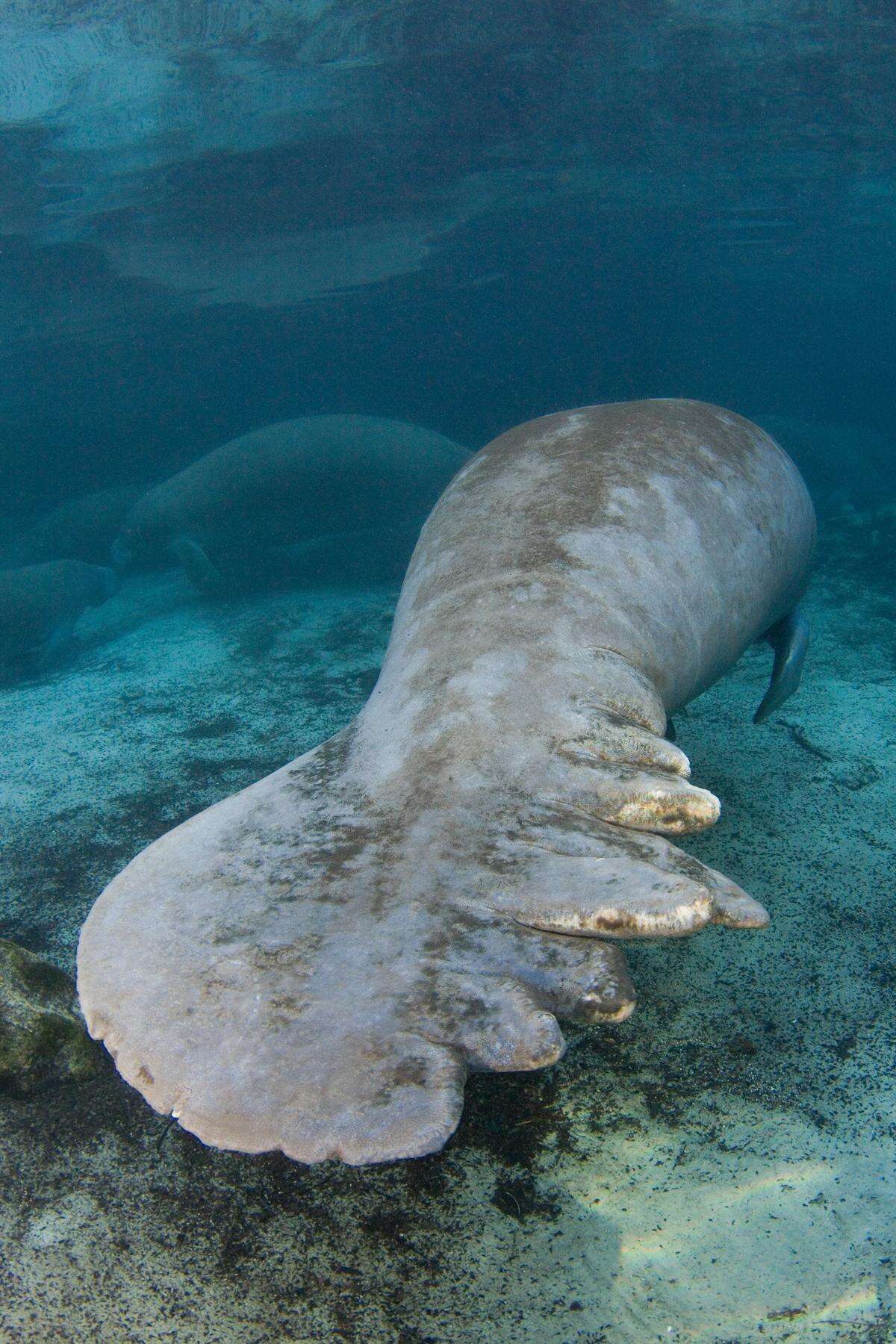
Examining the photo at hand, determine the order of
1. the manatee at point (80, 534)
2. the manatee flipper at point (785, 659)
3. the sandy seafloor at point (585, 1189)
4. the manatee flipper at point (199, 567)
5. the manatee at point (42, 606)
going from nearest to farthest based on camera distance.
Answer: the sandy seafloor at point (585, 1189)
the manatee flipper at point (785, 659)
the manatee at point (42, 606)
the manatee flipper at point (199, 567)
the manatee at point (80, 534)

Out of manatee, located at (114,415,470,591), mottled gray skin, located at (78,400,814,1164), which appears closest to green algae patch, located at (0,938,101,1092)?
mottled gray skin, located at (78,400,814,1164)

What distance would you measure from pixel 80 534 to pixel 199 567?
18.5 ft

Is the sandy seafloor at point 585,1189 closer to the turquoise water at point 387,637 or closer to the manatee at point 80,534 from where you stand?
the turquoise water at point 387,637

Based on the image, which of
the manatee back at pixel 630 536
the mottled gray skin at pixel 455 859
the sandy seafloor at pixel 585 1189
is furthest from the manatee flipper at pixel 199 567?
the mottled gray skin at pixel 455 859

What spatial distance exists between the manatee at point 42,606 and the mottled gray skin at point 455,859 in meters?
6.50

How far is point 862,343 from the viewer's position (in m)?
72.4

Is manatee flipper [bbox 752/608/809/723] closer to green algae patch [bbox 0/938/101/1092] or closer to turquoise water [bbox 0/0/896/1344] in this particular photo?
turquoise water [bbox 0/0/896/1344]

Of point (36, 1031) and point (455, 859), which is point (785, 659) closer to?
point (455, 859)

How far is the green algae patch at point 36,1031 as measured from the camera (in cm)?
211

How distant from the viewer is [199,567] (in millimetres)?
9805

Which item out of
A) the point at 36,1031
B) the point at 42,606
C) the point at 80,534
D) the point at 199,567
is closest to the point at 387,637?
the point at 199,567

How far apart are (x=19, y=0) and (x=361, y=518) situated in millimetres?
7057

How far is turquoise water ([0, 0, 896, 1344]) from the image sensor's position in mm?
1711

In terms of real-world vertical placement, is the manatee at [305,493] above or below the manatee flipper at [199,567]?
above
